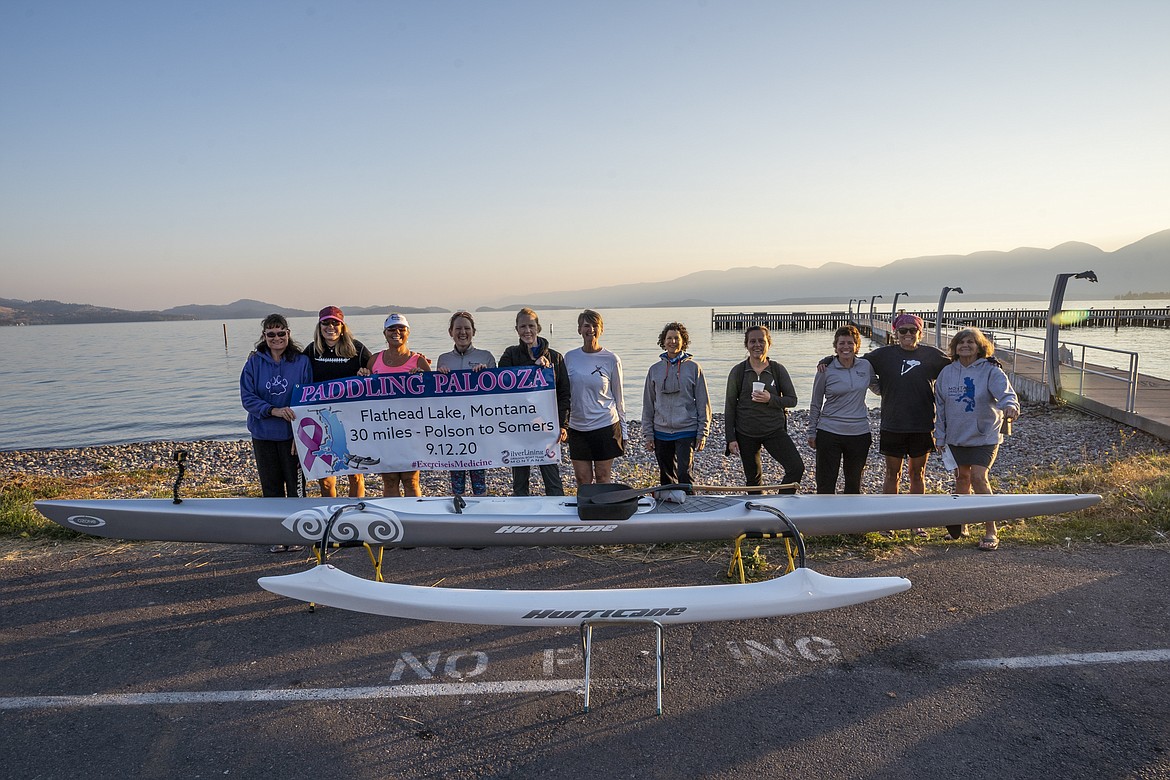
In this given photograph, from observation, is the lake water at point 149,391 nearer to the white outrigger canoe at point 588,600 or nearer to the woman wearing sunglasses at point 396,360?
the woman wearing sunglasses at point 396,360

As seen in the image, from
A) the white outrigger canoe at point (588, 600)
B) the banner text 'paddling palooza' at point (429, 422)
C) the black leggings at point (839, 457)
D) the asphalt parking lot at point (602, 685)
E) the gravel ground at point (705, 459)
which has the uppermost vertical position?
the banner text 'paddling palooza' at point (429, 422)

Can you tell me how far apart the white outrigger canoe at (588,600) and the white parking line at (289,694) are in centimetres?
33

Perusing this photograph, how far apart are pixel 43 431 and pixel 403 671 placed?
2159 cm

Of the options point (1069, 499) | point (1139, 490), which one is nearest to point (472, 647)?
point (1069, 499)

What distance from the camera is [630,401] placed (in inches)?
899

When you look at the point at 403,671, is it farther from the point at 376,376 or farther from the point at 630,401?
the point at 630,401

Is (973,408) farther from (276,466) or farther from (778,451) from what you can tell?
(276,466)

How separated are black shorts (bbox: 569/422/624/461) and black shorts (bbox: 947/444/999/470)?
2723mm

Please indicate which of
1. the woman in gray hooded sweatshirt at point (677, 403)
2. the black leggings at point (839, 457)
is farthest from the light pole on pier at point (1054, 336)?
the woman in gray hooded sweatshirt at point (677, 403)

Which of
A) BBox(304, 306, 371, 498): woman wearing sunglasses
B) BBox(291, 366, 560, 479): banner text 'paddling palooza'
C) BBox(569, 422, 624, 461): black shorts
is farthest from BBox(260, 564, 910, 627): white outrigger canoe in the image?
BBox(304, 306, 371, 498): woman wearing sunglasses

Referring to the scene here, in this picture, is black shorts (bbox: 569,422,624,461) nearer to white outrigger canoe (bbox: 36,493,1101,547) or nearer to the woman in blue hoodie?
white outrigger canoe (bbox: 36,493,1101,547)

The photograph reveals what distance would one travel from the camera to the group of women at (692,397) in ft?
16.1

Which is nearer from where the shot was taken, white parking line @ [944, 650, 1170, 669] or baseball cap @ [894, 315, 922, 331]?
white parking line @ [944, 650, 1170, 669]

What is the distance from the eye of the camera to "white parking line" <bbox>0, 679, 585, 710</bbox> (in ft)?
10.1
